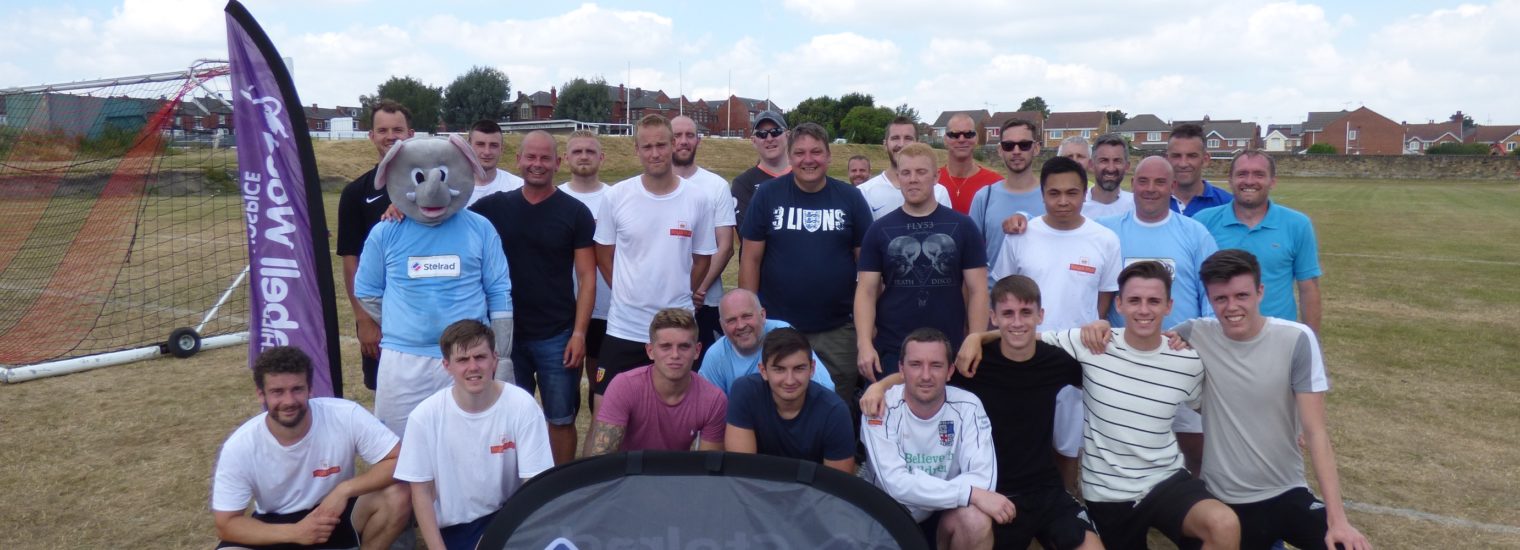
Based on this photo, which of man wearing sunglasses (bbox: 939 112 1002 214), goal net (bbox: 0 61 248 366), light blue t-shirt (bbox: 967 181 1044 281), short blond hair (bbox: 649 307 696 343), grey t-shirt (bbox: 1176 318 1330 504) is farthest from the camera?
goal net (bbox: 0 61 248 366)

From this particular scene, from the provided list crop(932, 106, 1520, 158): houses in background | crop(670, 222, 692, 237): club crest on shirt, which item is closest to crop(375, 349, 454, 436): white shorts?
crop(670, 222, 692, 237): club crest on shirt

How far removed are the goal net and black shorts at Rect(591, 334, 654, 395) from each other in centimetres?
269

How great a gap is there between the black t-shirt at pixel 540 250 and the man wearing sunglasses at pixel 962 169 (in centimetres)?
211

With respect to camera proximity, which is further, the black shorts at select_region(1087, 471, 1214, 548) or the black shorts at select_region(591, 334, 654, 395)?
the black shorts at select_region(591, 334, 654, 395)

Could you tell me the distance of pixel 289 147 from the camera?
15.0 feet

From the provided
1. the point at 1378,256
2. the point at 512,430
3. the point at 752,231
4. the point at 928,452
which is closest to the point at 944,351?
the point at 928,452

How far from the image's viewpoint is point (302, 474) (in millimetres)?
3672

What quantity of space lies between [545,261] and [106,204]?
711 cm

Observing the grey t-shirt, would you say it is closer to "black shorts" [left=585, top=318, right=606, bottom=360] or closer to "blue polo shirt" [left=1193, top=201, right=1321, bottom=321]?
"blue polo shirt" [left=1193, top=201, right=1321, bottom=321]

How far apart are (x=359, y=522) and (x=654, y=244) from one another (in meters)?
1.83

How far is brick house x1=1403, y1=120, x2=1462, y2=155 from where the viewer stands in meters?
104

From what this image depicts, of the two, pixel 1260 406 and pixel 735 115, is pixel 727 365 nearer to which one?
pixel 1260 406

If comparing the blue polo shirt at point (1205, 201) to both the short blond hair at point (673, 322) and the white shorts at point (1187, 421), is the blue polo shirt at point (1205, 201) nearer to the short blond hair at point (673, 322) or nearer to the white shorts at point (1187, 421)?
the white shorts at point (1187, 421)

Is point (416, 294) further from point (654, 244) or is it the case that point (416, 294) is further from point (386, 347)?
point (654, 244)
